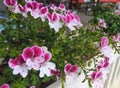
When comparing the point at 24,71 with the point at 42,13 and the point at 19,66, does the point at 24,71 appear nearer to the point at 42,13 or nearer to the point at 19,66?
the point at 19,66

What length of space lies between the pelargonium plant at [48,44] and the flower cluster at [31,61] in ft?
0.06

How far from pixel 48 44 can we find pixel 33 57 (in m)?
0.21

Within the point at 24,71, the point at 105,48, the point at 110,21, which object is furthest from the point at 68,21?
the point at 110,21

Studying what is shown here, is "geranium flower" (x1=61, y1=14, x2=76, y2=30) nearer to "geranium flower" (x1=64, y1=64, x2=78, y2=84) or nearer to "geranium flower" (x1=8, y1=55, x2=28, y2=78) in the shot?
"geranium flower" (x1=64, y1=64, x2=78, y2=84)

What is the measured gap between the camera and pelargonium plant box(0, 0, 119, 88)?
0.84 metres

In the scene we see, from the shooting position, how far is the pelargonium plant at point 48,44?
84cm

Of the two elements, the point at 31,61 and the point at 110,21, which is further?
the point at 110,21

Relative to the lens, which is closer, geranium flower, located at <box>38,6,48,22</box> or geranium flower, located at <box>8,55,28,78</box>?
geranium flower, located at <box>8,55,28,78</box>

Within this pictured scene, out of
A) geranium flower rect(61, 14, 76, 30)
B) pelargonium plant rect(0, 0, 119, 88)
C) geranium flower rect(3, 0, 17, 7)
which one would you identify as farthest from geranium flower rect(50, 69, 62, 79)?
geranium flower rect(3, 0, 17, 7)

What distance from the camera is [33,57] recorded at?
0.75 m

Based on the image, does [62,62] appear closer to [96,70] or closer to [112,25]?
[96,70]

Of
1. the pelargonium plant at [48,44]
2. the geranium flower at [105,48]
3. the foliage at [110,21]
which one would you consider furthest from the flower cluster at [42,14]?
the foliage at [110,21]

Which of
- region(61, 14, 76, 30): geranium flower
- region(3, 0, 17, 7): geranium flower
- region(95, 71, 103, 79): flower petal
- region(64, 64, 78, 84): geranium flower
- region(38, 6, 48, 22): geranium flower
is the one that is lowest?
region(95, 71, 103, 79): flower petal

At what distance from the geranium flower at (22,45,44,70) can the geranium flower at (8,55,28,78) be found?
0.02m
